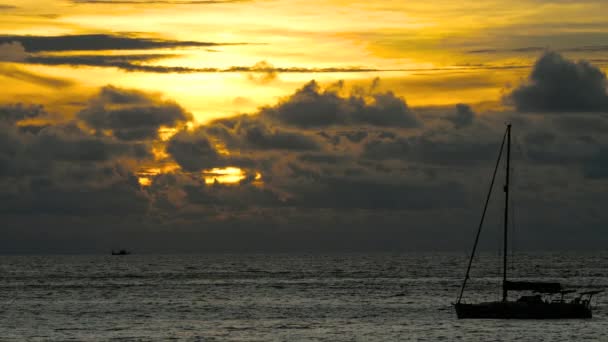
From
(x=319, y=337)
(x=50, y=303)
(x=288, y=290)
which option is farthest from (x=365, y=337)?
(x=288, y=290)

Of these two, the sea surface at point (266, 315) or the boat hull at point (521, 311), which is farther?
the boat hull at point (521, 311)

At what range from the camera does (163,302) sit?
121500mm

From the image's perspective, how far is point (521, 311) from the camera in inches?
3499

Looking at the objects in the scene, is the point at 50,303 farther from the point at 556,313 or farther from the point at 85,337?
the point at 556,313

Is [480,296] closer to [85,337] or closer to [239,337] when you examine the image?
[239,337]

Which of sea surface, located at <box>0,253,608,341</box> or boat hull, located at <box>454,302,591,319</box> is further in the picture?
boat hull, located at <box>454,302,591,319</box>

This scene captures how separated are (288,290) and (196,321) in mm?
52902

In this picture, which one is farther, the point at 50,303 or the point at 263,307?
the point at 50,303

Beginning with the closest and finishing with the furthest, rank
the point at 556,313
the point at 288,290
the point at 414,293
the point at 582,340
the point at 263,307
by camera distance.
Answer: the point at 582,340, the point at 556,313, the point at 263,307, the point at 414,293, the point at 288,290

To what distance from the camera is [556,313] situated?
89375 millimetres

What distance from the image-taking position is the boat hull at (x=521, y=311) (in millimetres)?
88812

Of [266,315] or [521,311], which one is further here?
[266,315]

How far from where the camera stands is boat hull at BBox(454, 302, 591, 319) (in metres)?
88.8

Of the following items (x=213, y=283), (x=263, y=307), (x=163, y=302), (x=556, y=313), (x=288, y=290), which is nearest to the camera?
(x=556, y=313)
